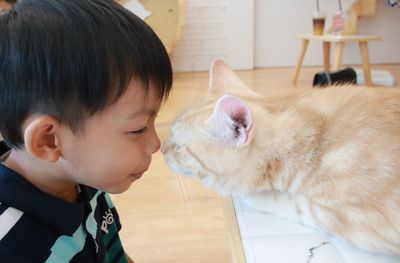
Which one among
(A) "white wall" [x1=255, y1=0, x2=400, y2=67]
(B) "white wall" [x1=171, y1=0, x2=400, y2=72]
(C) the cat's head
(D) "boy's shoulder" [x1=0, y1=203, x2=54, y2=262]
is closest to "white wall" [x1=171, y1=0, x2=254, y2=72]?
(B) "white wall" [x1=171, y1=0, x2=400, y2=72]

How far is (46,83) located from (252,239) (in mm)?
362

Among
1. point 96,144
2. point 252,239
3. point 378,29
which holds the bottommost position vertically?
point 252,239

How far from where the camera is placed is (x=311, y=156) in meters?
0.63

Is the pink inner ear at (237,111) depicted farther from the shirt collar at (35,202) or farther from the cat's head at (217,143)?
the shirt collar at (35,202)

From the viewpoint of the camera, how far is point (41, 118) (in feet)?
1.82

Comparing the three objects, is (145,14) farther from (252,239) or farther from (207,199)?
(252,239)

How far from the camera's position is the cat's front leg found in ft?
1.99

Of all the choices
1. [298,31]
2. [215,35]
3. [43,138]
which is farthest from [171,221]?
[298,31]

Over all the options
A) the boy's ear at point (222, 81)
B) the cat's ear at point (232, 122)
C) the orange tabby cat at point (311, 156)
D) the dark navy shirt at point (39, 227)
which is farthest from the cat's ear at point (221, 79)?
the dark navy shirt at point (39, 227)

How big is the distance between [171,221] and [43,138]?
851 mm

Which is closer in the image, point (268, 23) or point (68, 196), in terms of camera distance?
point (68, 196)

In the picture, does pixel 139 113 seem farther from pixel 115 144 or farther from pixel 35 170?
pixel 35 170

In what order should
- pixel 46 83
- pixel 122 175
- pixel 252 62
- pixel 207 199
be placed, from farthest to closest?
1. pixel 252 62
2. pixel 207 199
3. pixel 122 175
4. pixel 46 83

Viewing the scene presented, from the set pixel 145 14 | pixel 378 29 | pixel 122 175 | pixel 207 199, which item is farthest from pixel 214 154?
pixel 378 29
